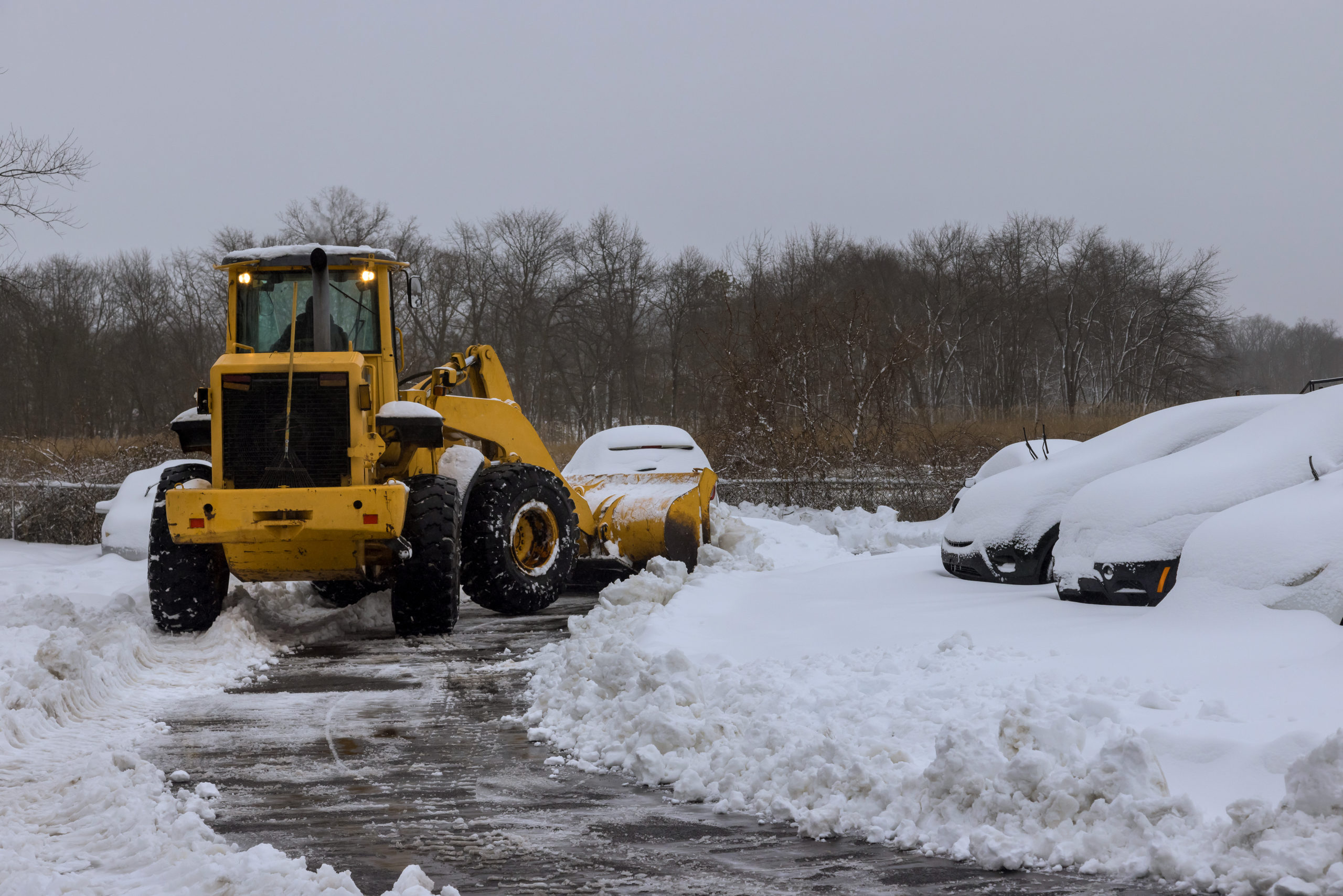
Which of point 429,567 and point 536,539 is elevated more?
point 536,539

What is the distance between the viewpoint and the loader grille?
29.4ft

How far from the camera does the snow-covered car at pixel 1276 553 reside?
5.91 meters

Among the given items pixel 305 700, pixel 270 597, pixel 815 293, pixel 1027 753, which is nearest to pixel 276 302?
pixel 270 597

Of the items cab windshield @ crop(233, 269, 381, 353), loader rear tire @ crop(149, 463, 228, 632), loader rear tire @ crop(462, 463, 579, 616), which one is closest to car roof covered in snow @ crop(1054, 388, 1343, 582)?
loader rear tire @ crop(462, 463, 579, 616)

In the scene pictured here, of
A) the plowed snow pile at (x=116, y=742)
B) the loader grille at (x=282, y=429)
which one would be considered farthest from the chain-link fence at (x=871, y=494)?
the loader grille at (x=282, y=429)

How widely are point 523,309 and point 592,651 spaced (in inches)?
1669

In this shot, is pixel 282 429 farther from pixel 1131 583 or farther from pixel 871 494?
pixel 871 494

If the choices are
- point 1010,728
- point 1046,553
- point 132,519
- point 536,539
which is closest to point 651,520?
point 536,539

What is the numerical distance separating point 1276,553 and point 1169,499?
131cm

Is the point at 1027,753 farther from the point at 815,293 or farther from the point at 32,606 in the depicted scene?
the point at 815,293

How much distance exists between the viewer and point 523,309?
49.2 metres

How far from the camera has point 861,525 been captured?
722 inches

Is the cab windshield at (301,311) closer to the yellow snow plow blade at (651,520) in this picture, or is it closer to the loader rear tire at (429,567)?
the loader rear tire at (429,567)

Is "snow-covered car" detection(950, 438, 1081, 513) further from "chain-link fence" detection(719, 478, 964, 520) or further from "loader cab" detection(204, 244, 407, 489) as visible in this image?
"loader cab" detection(204, 244, 407, 489)
